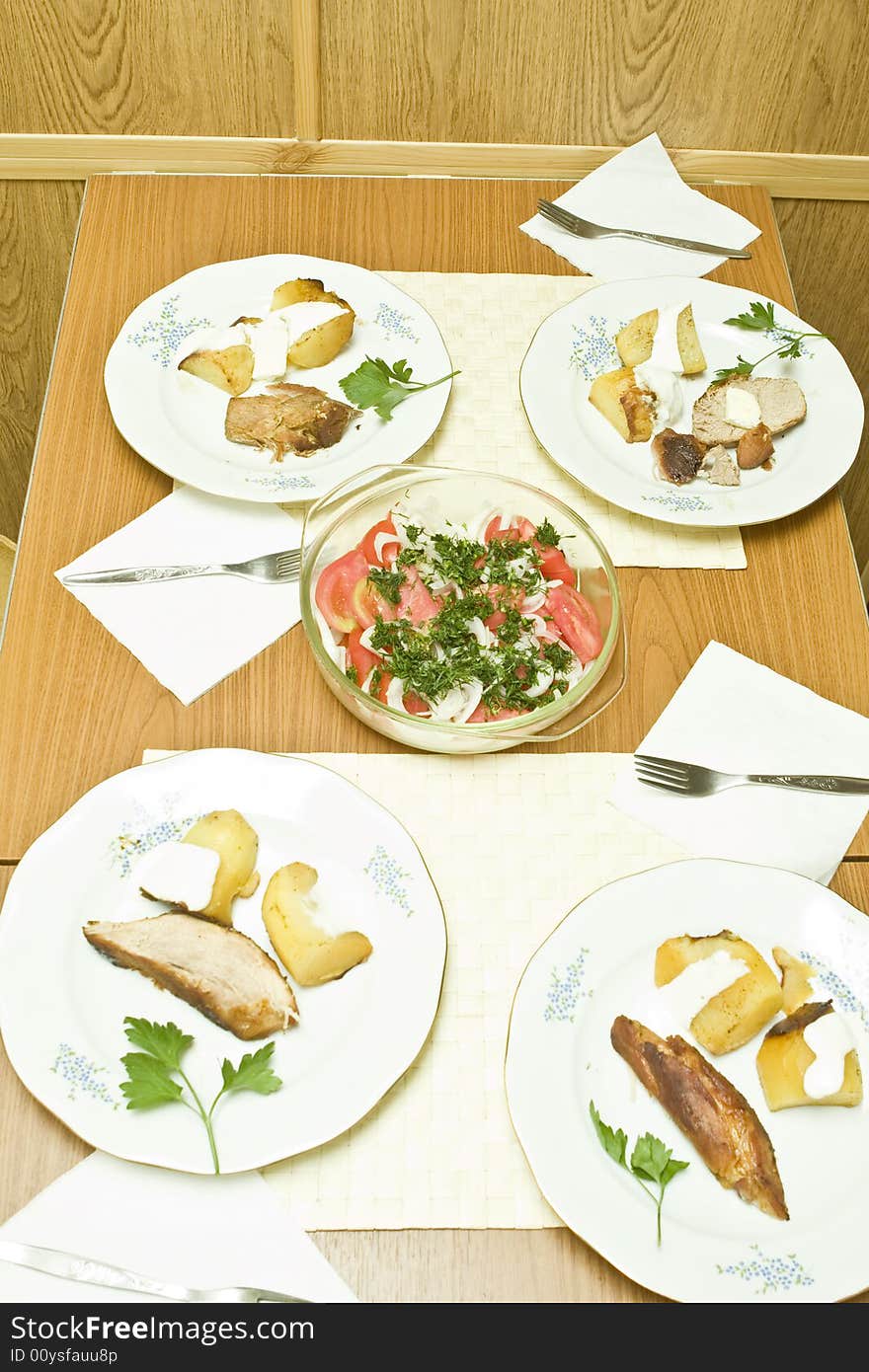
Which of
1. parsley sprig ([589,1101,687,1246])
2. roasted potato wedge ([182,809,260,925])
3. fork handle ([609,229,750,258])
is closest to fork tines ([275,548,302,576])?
roasted potato wedge ([182,809,260,925])

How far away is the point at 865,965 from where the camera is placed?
1.00 meters

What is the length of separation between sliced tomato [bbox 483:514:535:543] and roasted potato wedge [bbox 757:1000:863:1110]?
55cm

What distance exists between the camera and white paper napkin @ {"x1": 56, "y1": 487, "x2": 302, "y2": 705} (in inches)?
47.2

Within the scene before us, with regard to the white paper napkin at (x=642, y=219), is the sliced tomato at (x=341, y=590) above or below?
below

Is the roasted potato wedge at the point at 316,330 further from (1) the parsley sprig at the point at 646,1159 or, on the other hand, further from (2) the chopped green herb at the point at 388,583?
(1) the parsley sprig at the point at 646,1159

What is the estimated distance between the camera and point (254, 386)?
1.40 meters

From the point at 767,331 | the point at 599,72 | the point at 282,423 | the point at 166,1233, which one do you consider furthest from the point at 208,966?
the point at 599,72

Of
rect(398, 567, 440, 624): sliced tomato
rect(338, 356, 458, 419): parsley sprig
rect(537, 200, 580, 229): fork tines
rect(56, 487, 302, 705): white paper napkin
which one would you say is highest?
rect(537, 200, 580, 229): fork tines

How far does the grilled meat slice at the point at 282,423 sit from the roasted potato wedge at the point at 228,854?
49cm

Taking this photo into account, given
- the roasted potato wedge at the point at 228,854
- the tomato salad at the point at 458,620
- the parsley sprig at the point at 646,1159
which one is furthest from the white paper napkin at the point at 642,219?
the parsley sprig at the point at 646,1159

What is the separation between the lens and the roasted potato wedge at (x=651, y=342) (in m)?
1.44

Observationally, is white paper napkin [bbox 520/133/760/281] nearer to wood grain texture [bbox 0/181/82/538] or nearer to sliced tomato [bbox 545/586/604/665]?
sliced tomato [bbox 545/586/604/665]

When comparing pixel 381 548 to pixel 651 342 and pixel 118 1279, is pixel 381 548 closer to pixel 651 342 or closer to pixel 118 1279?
pixel 651 342

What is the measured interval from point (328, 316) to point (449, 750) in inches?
23.8
